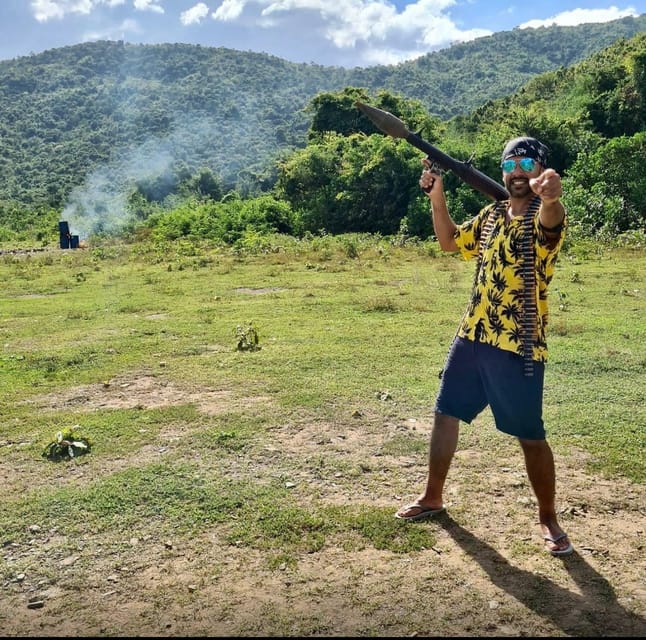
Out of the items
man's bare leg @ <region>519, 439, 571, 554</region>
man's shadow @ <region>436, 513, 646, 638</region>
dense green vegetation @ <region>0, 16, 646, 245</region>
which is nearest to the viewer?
man's shadow @ <region>436, 513, 646, 638</region>

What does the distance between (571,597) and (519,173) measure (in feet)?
6.46

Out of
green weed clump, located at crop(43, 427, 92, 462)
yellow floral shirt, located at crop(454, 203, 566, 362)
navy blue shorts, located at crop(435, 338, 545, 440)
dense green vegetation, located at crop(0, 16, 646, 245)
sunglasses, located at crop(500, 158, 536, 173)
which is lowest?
green weed clump, located at crop(43, 427, 92, 462)

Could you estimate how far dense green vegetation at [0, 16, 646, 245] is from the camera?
91.7 ft

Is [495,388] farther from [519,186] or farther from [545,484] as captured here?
[519,186]

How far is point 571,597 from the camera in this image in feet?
9.73

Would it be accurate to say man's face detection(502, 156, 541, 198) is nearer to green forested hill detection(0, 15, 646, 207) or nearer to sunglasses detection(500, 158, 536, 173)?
sunglasses detection(500, 158, 536, 173)

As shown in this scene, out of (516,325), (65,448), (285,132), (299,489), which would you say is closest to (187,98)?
(285,132)

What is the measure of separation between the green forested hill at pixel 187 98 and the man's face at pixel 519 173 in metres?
52.5

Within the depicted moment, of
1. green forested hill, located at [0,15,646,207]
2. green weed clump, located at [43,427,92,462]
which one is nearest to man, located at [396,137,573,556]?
green weed clump, located at [43,427,92,462]

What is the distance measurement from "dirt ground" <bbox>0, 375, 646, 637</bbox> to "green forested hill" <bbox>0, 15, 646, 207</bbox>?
5219 centimetres

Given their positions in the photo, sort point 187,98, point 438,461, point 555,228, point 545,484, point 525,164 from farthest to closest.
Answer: point 187,98
point 438,461
point 545,484
point 525,164
point 555,228

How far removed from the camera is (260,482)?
4.21 m

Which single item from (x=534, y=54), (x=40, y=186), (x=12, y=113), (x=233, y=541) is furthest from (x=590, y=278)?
(x=534, y=54)

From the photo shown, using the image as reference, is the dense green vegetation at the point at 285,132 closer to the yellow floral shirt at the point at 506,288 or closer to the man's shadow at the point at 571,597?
the yellow floral shirt at the point at 506,288
